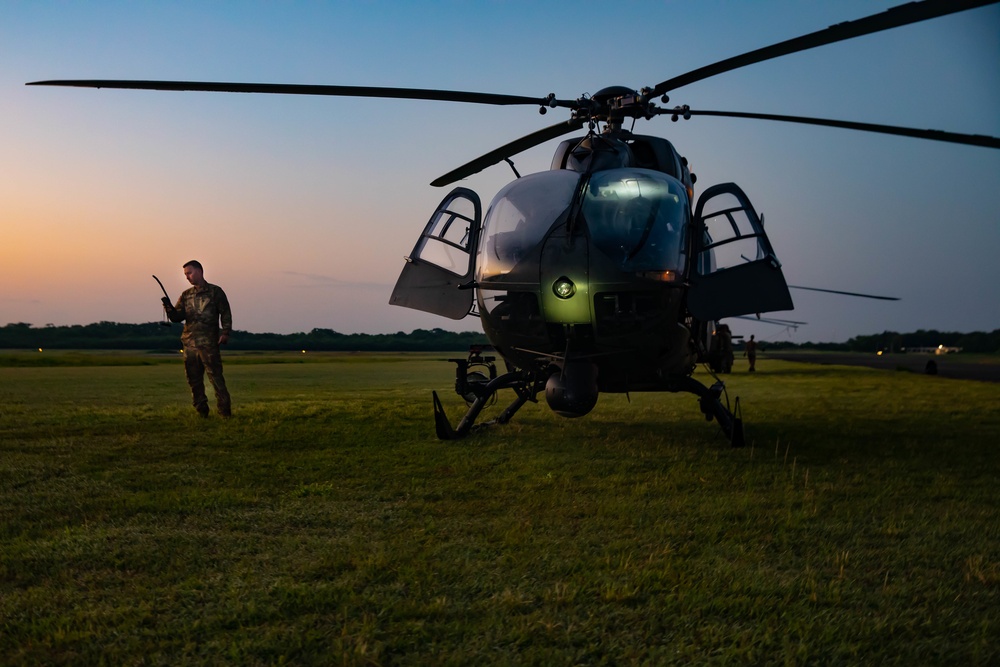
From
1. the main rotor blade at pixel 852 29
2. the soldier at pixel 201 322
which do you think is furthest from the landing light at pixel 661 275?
the soldier at pixel 201 322

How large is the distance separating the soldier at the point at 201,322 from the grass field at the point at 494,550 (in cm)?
178

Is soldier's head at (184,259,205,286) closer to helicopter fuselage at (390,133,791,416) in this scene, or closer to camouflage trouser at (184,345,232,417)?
camouflage trouser at (184,345,232,417)

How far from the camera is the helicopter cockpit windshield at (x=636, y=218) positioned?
6551 mm

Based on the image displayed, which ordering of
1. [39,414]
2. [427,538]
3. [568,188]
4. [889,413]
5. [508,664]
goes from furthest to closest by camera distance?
[889,413] → [39,414] → [568,188] → [427,538] → [508,664]

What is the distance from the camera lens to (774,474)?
6516 mm

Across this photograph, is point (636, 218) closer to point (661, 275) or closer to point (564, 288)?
point (661, 275)

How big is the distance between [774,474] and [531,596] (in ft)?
13.2

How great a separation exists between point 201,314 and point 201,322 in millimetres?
115

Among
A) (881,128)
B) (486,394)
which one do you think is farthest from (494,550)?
(881,128)

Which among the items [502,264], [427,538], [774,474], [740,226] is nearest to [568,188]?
[502,264]

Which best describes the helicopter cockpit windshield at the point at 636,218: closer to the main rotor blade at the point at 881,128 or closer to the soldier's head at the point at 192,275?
the main rotor blade at the point at 881,128

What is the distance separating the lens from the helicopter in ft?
21.5

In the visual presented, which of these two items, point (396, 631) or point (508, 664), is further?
point (396, 631)

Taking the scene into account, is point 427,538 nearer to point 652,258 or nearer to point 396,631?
point 396,631
